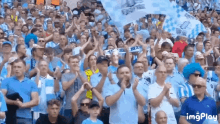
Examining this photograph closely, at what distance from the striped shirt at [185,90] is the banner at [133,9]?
6.97ft

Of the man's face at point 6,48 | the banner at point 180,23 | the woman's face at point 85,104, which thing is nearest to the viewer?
the woman's face at point 85,104

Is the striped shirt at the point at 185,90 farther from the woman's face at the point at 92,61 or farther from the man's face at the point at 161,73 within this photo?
the woman's face at the point at 92,61

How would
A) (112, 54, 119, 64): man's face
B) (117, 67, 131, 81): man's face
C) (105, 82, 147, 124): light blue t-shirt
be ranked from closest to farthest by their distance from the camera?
1. (105, 82, 147, 124): light blue t-shirt
2. (117, 67, 131, 81): man's face
3. (112, 54, 119, 64): man's face

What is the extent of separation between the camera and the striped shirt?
20.2ft

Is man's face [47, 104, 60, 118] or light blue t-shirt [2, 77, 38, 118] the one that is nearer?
light blue t-shirt [2, 77, 38, 118]

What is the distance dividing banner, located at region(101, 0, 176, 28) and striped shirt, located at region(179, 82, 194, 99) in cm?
213

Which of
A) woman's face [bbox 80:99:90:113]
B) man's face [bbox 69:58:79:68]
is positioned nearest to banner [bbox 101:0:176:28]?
man's face [bbox 69:58:79:68]

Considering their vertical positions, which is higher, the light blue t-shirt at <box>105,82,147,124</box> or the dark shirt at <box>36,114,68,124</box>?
the light blue t-shirt at <box>105,82,147,124</box>

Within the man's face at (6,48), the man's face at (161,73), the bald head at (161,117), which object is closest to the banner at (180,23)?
the man's face at (161,73)

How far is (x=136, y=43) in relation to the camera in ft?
28.2

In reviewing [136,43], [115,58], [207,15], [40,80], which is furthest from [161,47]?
[207,15]

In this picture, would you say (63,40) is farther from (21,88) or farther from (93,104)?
(93,104)

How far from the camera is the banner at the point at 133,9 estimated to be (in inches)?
316

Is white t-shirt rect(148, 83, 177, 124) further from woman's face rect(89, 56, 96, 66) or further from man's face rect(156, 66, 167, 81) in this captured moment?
woman's face rect(89, 56, 96, 66)
